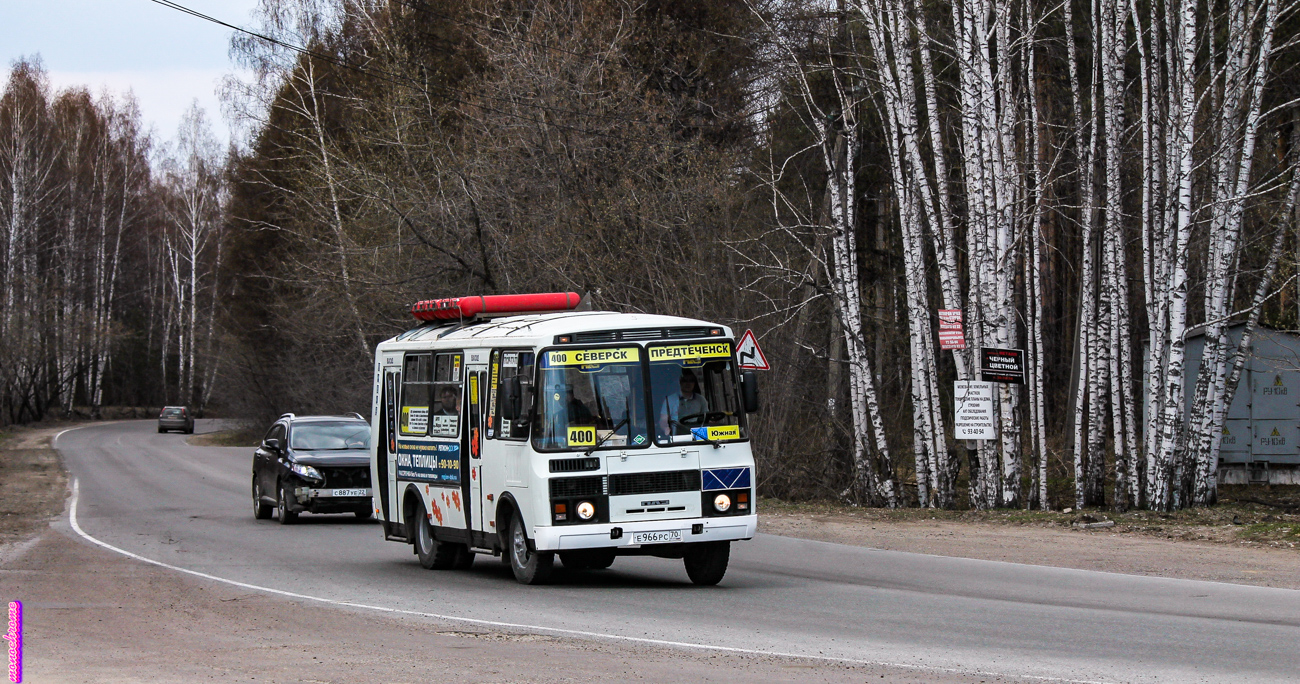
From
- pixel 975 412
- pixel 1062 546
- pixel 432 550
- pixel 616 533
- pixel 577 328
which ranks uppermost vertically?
pixel 577 328

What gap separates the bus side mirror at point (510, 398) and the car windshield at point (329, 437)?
9937 mm

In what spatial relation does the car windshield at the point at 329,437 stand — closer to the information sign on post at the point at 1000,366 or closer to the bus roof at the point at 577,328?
the bus roof at the point at 577,328

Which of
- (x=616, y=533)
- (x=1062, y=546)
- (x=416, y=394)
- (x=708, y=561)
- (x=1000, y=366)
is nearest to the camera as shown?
(x=616, y=533)

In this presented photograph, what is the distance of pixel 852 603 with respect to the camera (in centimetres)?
1189

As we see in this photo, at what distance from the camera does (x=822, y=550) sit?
17.0 meters

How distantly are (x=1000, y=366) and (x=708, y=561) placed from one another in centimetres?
898

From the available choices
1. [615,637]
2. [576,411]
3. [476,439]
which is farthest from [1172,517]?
[615,637]

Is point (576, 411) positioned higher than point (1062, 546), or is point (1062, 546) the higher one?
point (576, 411)

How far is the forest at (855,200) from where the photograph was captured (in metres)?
21.5

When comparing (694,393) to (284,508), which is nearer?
(694,393)

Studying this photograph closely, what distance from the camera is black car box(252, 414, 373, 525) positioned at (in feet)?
71.9

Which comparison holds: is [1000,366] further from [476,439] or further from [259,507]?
[259,507]

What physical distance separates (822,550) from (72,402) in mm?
82700

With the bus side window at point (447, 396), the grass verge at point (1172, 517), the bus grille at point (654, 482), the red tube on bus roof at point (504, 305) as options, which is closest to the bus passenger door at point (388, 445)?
the red tube on bus roof at point (504, 305)
